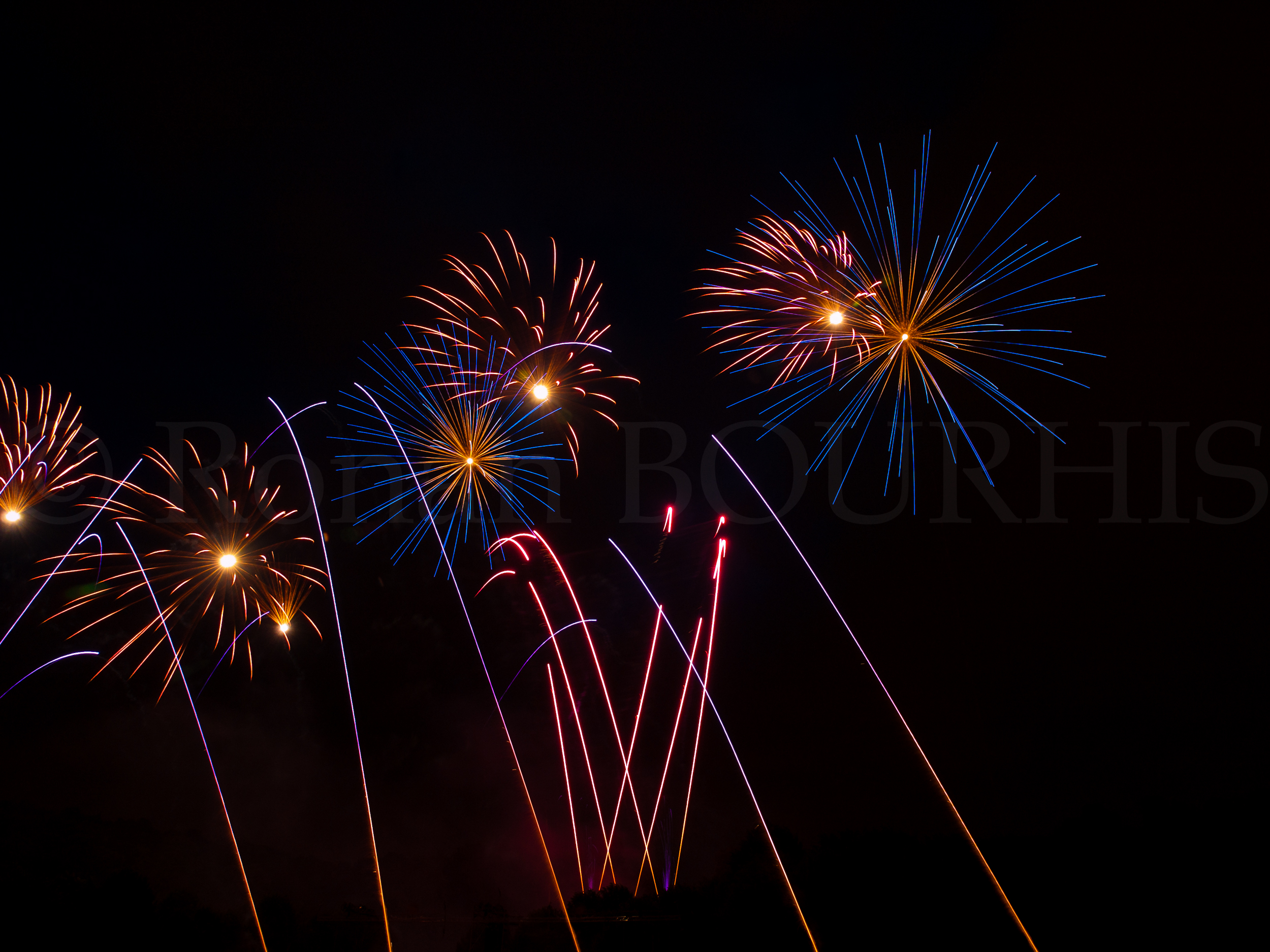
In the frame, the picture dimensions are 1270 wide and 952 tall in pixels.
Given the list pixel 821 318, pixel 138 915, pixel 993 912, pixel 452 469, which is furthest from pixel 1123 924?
pixel 138 915

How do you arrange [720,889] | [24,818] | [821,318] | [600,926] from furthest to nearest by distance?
[24,818], [720,889], [600,926], [821,318]

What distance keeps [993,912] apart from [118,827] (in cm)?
3381

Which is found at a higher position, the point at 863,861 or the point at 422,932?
the point at 863,861

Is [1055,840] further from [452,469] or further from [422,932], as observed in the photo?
[452,469]

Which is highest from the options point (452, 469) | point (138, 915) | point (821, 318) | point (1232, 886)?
point (821, 318)

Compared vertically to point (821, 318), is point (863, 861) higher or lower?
lower

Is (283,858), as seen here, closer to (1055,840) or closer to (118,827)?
(118,827)

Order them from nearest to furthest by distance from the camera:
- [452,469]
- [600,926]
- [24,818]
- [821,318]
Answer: [821,318]
[452,469]
[600,926]
[24,818]

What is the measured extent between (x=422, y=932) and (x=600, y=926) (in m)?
9.39

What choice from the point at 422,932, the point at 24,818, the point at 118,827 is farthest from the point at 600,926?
the point at 24,818

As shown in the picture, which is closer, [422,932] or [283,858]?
[422,932]

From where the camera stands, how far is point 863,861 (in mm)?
25938

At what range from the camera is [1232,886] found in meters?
20.5

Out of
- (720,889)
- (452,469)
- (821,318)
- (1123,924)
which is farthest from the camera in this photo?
(720,889)
